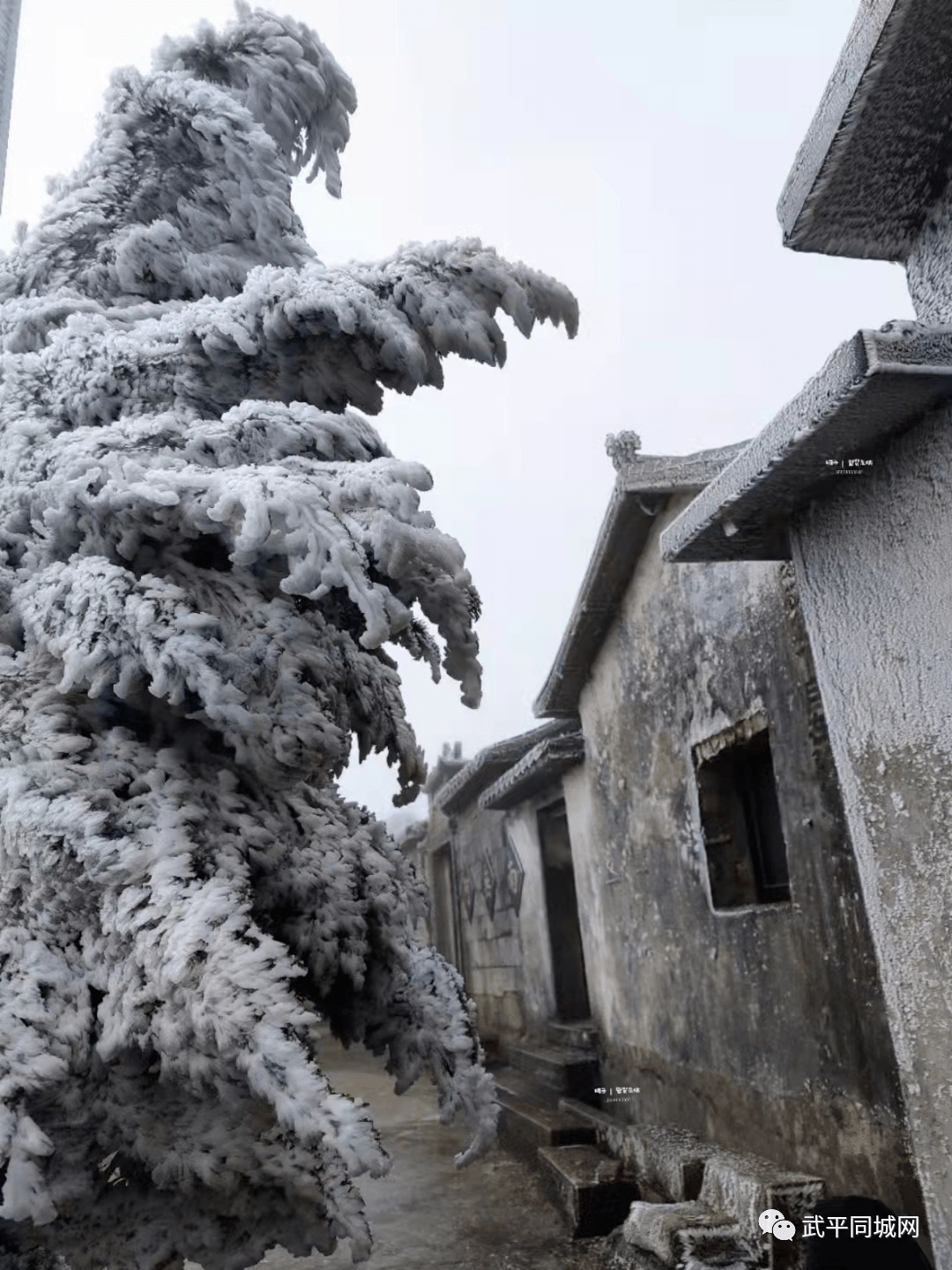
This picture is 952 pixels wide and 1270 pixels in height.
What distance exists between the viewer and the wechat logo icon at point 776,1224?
12.2 ft

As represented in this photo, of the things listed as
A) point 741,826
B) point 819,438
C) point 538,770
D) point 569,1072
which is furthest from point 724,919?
point 819,438

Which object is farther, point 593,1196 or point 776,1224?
point 593,1196

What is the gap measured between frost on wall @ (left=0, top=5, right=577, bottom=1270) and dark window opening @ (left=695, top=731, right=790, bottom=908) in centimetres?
379

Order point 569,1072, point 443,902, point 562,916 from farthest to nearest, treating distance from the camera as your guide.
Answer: point 443,902 < point 562,916 < point 569,1072

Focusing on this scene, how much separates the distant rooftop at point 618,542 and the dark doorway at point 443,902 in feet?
22.5

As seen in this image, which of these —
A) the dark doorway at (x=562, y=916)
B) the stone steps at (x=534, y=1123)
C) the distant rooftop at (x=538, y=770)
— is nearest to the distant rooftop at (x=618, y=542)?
the distant rooftop at (x=538, y=770)

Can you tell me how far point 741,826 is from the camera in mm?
5684

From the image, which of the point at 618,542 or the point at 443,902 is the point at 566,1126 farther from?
the point at 443,902

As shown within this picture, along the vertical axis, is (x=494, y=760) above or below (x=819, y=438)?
above

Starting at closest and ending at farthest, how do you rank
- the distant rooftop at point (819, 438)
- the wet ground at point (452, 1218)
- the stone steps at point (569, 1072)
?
the distant rooftop at point (819, 438)
the wet ground at point (452, 1218)
the stone steps at point (569, 1072)

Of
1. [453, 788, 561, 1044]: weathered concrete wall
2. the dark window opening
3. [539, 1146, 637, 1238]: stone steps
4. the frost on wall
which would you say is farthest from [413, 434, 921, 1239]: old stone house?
the frost on wall

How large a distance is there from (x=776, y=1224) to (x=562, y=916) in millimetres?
5818

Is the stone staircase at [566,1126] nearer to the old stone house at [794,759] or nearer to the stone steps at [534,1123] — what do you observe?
the stone steps at [534,1123]

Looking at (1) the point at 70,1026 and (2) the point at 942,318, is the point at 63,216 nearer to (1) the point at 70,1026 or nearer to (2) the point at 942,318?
(1) the point at 70,1026
